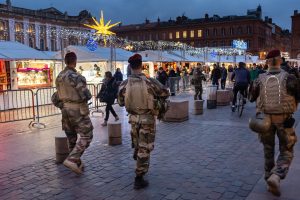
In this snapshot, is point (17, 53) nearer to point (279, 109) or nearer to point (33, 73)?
point (33, 73)

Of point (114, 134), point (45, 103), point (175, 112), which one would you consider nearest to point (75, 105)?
point (114, 134)

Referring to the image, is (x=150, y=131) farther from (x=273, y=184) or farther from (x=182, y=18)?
(x=182, y=18)

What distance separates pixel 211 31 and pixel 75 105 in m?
88.9

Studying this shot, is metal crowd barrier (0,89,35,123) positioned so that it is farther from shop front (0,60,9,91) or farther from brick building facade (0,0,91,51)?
brick building facade (0,0,91,51)

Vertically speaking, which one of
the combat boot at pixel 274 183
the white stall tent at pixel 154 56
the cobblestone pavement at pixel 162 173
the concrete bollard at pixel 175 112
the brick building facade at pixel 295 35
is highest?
the brick building facade at pixel 295 35

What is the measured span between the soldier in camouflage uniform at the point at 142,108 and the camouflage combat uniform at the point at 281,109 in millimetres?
1510

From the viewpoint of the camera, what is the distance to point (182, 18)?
318 ft

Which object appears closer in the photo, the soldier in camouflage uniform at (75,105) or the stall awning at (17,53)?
the soldier in camouflage uniform at (75,105)

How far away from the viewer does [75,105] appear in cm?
648

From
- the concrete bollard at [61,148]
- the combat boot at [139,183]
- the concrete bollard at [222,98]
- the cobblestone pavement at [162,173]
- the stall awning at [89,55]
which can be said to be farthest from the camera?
the stall awning at [89,55]

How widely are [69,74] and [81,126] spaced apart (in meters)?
0.91

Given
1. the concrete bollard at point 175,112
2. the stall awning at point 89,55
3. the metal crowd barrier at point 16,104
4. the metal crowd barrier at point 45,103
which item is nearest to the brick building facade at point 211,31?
the stall awning at point 89,55

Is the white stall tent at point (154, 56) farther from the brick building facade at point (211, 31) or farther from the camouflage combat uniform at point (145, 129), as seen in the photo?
the brick building facade at point (211, 31)

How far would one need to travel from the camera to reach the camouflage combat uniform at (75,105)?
6.38 metres
